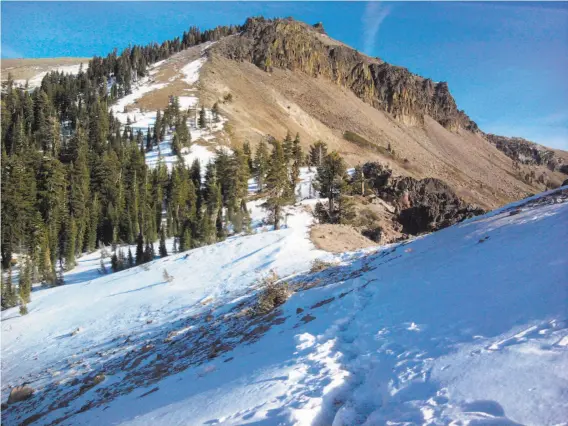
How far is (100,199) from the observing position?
64.9 meters

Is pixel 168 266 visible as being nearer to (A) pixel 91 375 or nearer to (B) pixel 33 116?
(A) pixel 91 375

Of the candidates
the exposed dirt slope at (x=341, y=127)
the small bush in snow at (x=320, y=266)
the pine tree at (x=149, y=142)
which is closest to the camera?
the small bush in snow at (x=320, y=266)

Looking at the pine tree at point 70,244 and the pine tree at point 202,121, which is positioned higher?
the pine tree at point 202,121

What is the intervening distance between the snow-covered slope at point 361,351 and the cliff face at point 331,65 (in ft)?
457

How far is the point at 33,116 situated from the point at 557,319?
107568mm

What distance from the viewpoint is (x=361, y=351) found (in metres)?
6.40

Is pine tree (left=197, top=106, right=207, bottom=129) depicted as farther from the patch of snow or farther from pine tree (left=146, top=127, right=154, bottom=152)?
the patch of snow

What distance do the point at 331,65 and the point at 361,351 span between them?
17241 cm

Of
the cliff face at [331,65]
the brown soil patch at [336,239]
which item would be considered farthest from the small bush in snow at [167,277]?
the cliff face at [331,65]

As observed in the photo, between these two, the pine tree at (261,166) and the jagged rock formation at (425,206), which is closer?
the jagged rock formation at (425,206)

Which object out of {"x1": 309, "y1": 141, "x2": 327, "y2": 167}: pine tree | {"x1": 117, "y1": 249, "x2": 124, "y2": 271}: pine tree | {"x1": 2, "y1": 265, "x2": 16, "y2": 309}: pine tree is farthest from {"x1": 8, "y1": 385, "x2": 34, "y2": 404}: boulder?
{"x1": 309, "y1": 141, "x2": 327, "y2": 167}: pine tree

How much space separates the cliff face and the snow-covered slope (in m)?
139

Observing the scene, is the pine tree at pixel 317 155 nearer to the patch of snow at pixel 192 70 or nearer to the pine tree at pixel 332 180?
the pine tree at pixel 332 180

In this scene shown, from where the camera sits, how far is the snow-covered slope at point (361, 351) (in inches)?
180
